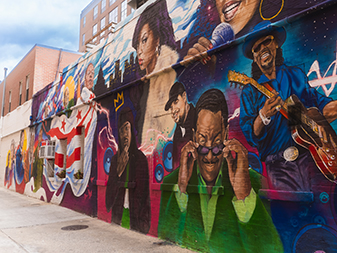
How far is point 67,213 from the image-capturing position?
30.6ft

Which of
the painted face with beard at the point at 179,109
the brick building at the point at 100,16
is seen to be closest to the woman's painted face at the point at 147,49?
the painted face with beard at the point at 179,109

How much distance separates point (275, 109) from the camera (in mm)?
4094

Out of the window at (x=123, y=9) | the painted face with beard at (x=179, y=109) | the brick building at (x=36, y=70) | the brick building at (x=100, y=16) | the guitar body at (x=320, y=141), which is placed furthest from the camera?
the brick building at (x=100, y=16)

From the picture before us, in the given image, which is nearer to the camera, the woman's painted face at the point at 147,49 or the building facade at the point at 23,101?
the woman's painted face at the point at 147,49

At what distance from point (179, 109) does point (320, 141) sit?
2829 millimetres

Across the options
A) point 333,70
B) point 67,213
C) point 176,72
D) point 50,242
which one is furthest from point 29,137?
point 333,70

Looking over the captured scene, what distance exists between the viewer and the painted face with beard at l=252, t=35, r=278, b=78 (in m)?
4.20

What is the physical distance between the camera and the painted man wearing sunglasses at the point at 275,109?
3.66 metres

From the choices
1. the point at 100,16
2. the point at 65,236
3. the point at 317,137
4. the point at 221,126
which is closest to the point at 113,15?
the point at 100,16

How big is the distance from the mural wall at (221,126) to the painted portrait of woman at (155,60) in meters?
0.03

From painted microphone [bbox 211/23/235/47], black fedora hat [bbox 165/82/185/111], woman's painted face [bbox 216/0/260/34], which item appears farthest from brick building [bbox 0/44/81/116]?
woman's painted face [bbox 216/0/260/34]

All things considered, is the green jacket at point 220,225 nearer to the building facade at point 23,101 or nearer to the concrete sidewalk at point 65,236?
the concrete sidewalk at point 65,236

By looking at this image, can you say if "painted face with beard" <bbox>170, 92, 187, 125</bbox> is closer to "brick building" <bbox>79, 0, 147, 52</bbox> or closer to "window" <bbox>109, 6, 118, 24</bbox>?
A: "brick building" <bbox>79, 0, 147, 52</bbox>

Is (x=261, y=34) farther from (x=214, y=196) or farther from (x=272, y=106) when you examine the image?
(x=214, y=196)
